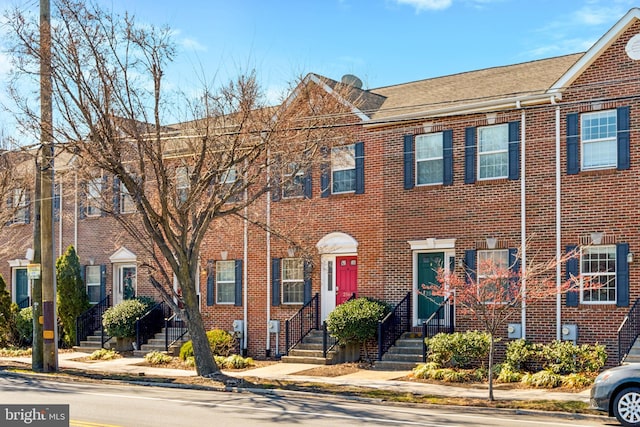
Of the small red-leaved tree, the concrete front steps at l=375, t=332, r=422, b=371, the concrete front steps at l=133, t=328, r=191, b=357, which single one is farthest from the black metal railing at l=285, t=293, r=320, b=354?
the small red-leaved tree

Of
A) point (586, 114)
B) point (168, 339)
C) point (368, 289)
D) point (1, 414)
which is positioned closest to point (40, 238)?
point (168, 339)

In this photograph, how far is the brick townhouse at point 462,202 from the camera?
20.7 metres

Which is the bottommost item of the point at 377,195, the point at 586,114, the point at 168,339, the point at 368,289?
the point at 168,339

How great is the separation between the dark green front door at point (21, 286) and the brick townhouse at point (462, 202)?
309 inches

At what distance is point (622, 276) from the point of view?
20.3 meters

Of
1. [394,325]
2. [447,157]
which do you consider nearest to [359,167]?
Result: [447,157]

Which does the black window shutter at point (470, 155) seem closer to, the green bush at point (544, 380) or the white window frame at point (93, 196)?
the green bush at point (544, 380)

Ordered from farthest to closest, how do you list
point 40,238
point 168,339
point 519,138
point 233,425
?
point 168,339, point 40,238, point 519,138, point 233,425

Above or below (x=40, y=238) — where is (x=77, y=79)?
above

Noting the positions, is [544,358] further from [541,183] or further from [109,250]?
[109,250]

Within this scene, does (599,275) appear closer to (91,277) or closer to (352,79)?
(352,79)

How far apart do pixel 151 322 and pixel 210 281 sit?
257cm

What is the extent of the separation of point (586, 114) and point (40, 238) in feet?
49.7

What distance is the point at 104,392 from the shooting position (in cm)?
1897
